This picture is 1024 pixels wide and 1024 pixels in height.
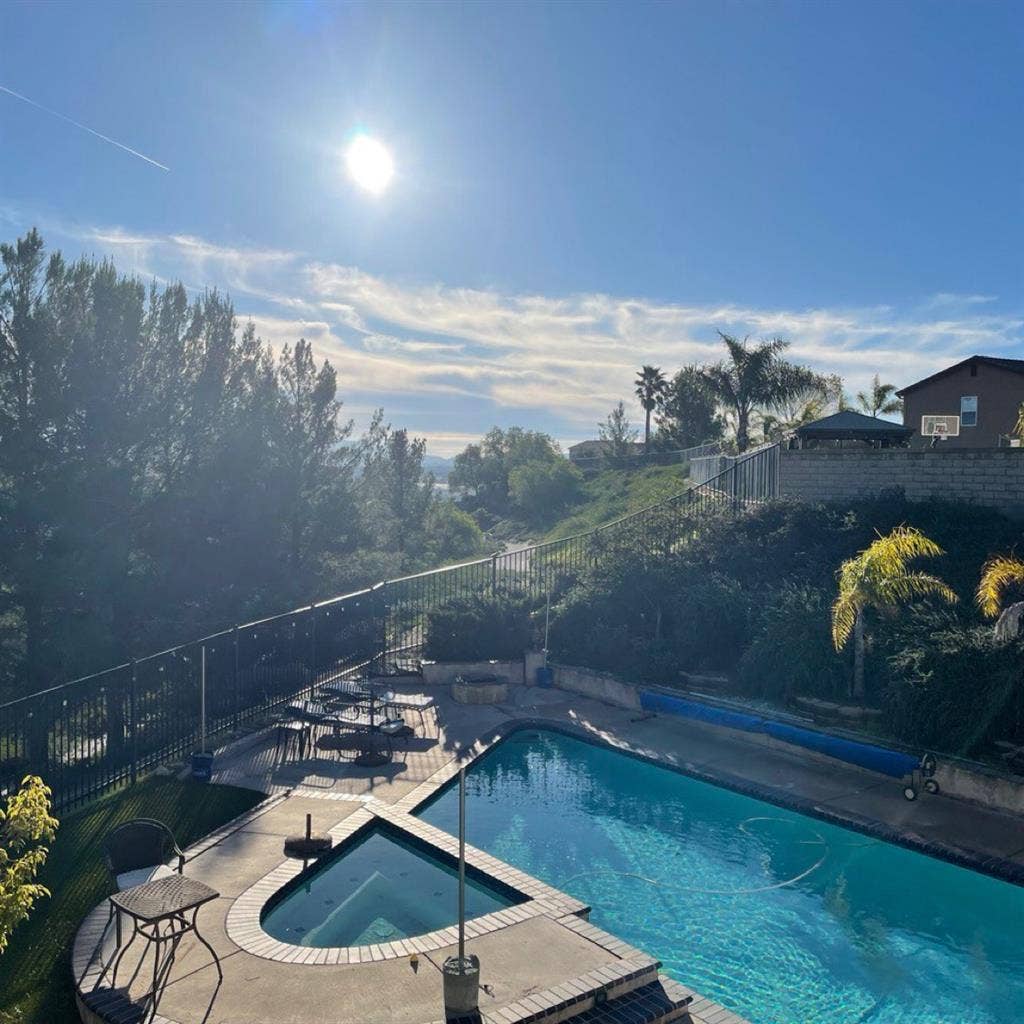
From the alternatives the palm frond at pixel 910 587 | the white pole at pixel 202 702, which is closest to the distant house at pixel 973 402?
the palm frond at pixel 910 587

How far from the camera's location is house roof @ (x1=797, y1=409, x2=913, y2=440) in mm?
18828

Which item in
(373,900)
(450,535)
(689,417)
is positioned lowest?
(373,900)

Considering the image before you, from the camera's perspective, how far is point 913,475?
667 inches

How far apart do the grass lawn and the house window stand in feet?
89.0

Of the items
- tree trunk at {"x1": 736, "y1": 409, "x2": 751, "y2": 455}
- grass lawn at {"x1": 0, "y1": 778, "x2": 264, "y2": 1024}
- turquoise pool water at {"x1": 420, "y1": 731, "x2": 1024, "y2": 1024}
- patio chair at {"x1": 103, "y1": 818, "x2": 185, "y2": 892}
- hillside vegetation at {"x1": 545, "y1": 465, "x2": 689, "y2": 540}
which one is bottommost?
turquoise pool water at {"x1": 420, "y1": 731, "x2": 1024, "y2": 1024}

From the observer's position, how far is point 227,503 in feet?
67.4

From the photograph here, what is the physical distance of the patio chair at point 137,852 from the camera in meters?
6.77

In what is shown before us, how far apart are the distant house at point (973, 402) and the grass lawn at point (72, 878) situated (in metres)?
24.5

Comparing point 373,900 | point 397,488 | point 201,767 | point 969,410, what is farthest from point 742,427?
point 373,900

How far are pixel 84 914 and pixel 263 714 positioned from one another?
5976 millimetres

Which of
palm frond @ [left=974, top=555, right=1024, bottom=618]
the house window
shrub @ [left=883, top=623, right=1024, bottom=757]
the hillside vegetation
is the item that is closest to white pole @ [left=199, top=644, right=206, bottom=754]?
shrub @ [left=883, top=623, right=1024, bottom=757]

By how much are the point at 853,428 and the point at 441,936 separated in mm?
15763

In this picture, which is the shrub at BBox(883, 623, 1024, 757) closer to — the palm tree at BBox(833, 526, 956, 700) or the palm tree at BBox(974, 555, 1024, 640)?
the palm tree at BBox(974, 555, 1024, 640)

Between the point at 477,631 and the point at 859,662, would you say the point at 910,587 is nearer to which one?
the point at 859,662
